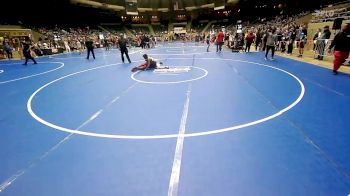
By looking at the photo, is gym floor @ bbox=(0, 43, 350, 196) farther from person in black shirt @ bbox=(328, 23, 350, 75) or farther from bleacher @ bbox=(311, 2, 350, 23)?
bleacher @ bbox=(311, 2, 350, 23)

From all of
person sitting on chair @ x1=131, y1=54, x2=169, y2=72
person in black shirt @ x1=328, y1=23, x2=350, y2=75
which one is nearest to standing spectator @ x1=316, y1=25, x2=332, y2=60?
person in black shirt @ x1=328, y1=23, x2=350, y2=75

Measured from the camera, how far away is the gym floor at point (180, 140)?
3.21 meters

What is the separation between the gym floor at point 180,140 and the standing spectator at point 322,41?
5302 mm

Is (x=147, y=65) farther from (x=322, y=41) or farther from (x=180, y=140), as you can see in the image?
(x=322, y=41)

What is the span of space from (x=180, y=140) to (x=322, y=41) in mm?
12071

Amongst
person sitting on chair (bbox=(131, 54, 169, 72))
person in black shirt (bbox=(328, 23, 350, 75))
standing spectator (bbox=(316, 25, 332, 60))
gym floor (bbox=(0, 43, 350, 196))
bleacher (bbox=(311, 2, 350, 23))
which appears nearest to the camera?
gym floor (bbox=(0, 43, 350, 196))

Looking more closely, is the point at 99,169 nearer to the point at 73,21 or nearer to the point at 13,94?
the point at 13,94

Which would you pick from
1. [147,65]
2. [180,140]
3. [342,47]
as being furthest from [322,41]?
[180,140]

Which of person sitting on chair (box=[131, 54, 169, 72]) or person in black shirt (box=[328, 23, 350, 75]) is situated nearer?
person in black shirt (box=[328, 23, 350, 75])

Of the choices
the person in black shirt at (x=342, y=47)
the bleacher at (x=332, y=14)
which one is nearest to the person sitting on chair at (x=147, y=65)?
the person in black shirt at (x=342, y=47)

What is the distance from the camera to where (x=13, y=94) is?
8.30m

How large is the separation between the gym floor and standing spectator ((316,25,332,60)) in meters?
5.30

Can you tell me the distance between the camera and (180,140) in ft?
14.4

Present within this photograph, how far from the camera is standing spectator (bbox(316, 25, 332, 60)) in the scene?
12.5 meters
